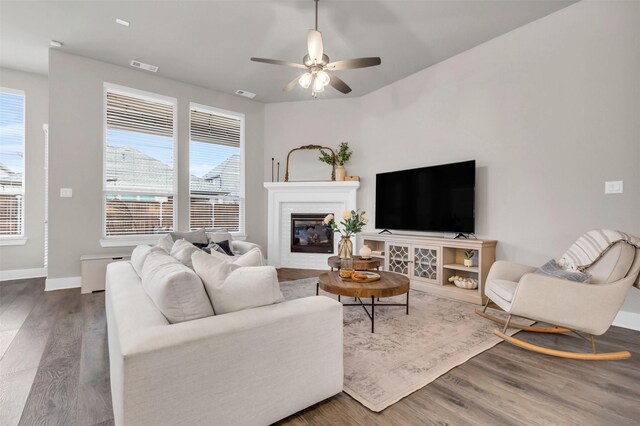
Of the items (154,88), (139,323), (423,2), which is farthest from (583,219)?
(154,88)

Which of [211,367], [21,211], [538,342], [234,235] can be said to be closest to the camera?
[211,367]

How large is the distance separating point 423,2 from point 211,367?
363 cm

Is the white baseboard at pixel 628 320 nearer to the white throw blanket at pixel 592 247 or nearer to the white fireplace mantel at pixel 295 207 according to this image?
the white throw blanket at pixel 592 247

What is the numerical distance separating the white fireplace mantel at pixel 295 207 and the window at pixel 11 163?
380 centimetres

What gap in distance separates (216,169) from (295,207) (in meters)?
1.58

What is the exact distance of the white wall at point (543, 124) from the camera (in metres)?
2.84

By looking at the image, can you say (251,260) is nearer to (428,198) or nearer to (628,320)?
(428,198)

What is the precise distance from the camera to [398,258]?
14.3 feet

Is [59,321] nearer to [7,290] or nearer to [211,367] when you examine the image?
[7,290]

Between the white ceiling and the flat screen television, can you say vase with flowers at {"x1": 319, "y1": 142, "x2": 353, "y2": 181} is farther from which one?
the white ceiling

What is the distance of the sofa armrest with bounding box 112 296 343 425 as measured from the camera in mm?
1099

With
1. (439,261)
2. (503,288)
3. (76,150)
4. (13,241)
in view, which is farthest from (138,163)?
(503,288)

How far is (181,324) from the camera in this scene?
1269mm

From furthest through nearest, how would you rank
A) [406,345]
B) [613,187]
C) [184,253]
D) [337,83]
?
[337,83], [613,187], [406,345], [184,253]
